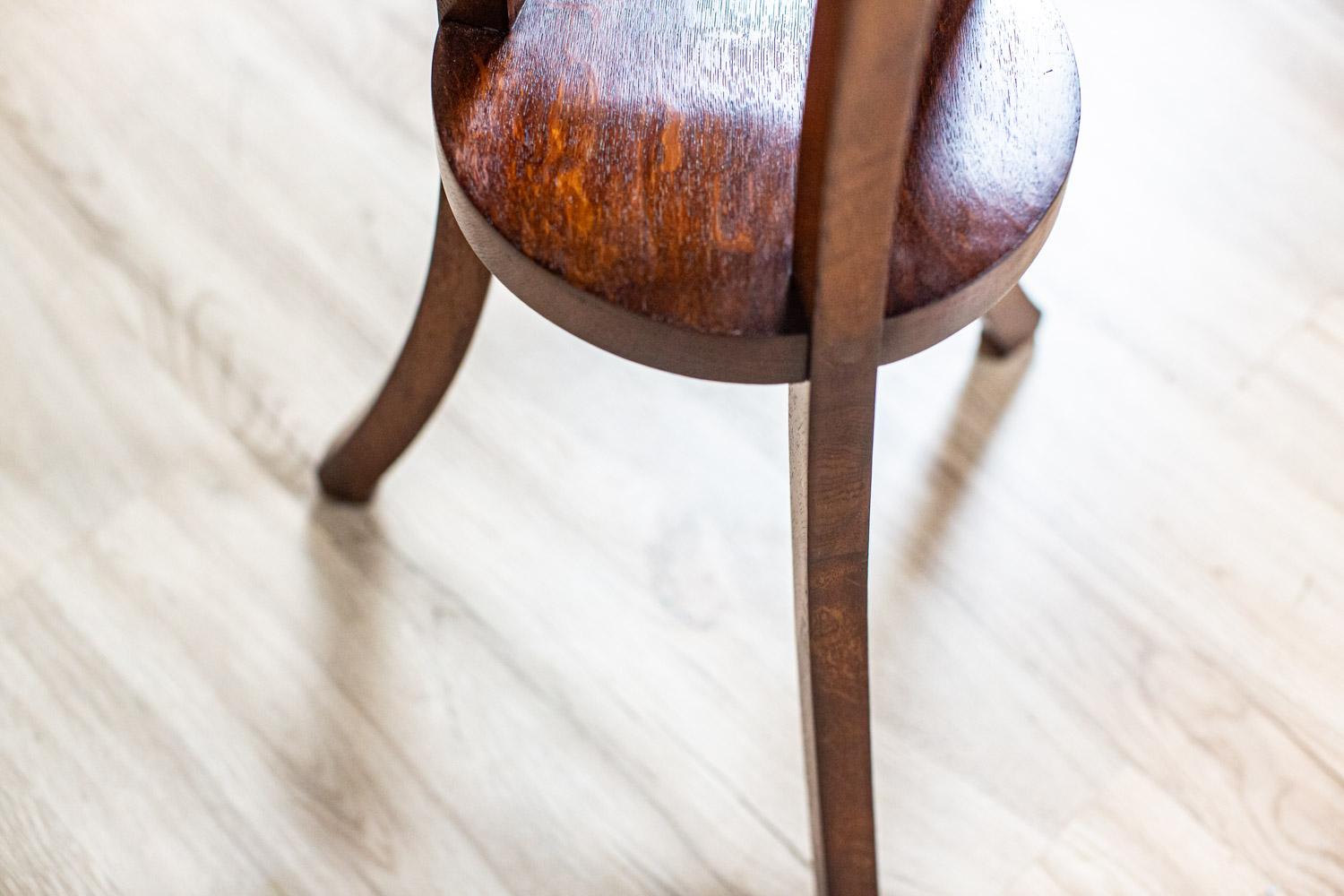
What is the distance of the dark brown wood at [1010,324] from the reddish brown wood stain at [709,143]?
0.35 metres

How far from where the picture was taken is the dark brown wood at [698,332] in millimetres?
630

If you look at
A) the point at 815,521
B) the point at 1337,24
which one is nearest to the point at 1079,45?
the point at 1337,24

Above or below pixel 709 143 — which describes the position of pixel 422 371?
below

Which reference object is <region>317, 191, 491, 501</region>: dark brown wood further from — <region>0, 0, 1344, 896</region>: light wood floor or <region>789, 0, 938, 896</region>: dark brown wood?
<region>789, 0, 938, 896</region>: dark brown wood

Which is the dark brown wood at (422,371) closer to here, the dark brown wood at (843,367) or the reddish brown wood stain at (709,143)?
the reddish brown wood stain at (709,143)

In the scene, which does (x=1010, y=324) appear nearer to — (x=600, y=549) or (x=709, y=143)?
(x=600, y=549)

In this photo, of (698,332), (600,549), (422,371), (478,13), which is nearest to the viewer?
(698,332)

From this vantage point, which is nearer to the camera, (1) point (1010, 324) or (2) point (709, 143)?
(2) point (709, 143)

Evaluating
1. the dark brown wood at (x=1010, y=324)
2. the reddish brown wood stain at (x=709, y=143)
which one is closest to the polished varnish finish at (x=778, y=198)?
the reddish brown wood stain at (x=709, y=143)

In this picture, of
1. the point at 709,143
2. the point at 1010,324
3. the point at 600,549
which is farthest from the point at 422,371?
the point at 1010,324

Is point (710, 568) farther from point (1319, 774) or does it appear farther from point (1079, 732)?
point (1319, 774)

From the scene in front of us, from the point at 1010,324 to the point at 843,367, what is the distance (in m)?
0.52

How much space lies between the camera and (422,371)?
37.0 inches

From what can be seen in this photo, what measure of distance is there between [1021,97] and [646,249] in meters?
0.23
